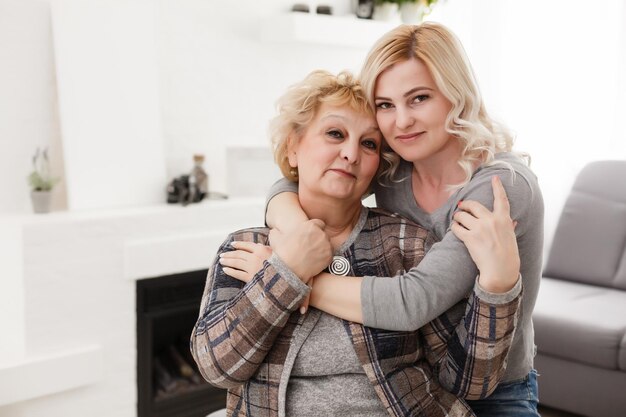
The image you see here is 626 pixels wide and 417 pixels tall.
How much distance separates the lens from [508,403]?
1.63 metres

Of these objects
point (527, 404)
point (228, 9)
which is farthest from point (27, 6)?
point (527, 404)

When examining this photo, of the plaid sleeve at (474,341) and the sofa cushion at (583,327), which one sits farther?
the sofa cushion at (583,327)

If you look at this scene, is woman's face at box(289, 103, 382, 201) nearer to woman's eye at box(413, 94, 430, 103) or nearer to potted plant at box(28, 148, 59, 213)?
woman's eye at box(413, 94, 430, 103)

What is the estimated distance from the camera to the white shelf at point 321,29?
3459mm

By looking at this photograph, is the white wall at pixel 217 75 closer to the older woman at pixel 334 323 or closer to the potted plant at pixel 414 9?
the potted plant at pixel 414 9

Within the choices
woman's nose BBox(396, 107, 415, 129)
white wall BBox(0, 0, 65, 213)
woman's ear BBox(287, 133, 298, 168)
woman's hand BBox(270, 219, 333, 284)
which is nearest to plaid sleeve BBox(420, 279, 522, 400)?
woman's hand BBox(270, 219, 333, 284)

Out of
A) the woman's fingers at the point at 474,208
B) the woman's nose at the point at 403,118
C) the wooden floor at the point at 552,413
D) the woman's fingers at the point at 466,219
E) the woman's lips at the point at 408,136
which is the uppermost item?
the woman's nose at the point at 403,118

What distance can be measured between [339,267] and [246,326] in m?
0.27

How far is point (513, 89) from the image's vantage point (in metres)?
4.19

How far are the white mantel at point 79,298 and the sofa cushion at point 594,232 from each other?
1813 mm

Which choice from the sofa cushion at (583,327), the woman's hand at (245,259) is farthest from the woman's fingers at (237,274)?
the sofa cushion at (583,327)

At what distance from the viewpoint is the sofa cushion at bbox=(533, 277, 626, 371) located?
110 inches

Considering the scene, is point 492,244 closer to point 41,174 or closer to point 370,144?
point 370,144

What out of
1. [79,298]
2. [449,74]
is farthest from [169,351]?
[449,74]
